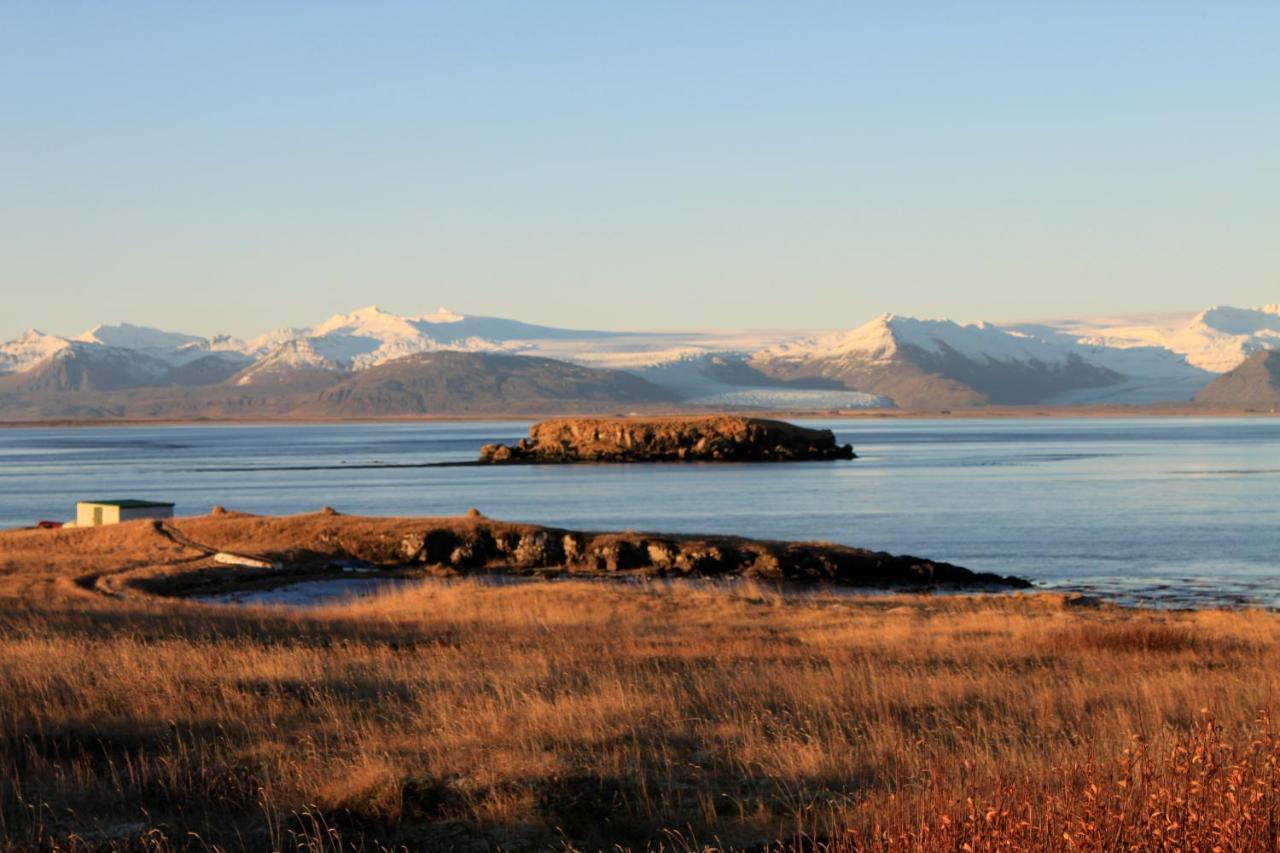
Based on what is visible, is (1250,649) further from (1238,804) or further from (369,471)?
(369,471)

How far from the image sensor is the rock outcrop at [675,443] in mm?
156125

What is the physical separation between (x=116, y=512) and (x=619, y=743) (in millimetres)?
45569

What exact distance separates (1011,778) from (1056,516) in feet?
213

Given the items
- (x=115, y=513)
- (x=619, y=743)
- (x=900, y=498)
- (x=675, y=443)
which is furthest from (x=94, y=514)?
(x=675, y=443)

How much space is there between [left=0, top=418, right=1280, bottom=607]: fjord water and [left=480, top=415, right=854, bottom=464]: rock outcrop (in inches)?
304

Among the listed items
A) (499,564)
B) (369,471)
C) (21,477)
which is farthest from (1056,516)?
(21,477)

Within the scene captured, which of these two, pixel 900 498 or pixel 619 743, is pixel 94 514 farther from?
pixel 900 498

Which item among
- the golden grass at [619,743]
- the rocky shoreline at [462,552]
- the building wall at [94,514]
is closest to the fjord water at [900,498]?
the rocky shoreline at [462,552]

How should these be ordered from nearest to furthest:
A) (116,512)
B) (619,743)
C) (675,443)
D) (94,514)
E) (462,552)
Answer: (619,743)
(462,552)
(116,512)
(94,514)
(675,443)

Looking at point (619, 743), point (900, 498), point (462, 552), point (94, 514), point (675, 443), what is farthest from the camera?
point (675, 443)

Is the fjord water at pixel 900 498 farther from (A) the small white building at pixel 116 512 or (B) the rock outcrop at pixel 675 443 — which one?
(A) the small white building at pixel 116 512

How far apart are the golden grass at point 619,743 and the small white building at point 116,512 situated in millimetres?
33250

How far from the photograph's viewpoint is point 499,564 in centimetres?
4716

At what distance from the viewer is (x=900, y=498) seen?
89.1m
